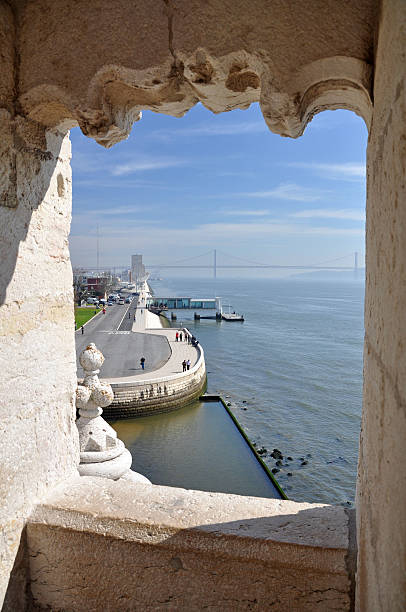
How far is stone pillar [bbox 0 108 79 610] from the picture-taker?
78.0 inches

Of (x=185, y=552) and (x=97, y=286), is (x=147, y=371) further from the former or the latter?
(x=97, y=286)

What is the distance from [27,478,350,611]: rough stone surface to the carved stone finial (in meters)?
0.95

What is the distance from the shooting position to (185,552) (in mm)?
1829

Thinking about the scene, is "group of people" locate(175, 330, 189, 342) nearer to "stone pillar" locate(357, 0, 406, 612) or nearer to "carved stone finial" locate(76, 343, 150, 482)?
"carved stone finial" locate(76, 343, 150, 482)

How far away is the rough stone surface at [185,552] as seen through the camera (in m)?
1.72

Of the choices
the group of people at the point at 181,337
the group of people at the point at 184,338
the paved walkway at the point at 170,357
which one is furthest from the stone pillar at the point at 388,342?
the group of people at the point at 181,337

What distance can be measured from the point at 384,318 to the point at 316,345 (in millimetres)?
39262

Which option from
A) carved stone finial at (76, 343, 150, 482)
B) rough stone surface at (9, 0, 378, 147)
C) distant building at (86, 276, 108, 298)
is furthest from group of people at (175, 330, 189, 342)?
distant building at (86, 276, 108, 298)

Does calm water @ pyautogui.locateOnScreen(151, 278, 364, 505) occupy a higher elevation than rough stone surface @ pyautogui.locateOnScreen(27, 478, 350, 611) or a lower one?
lower


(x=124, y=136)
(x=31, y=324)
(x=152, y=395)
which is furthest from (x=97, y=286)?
(x=124, y=136)

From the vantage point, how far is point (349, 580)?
5.47 ft

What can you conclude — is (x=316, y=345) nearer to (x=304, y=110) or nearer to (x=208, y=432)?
(x=208, y=432)

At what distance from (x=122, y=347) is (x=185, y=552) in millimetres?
25420

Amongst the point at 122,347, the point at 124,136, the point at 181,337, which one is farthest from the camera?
the point at 181,337
